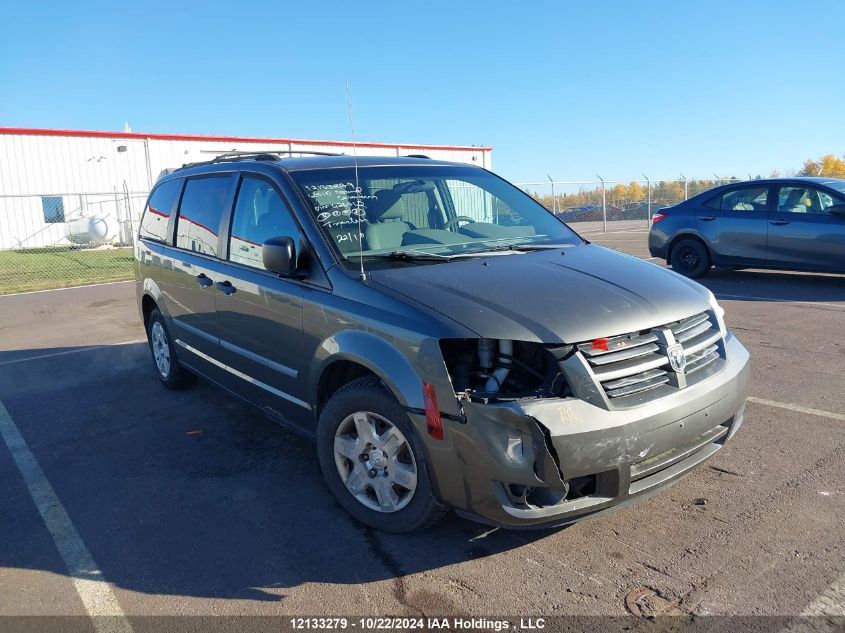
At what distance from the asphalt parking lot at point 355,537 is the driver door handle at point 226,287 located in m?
1.08

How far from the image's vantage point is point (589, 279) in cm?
351

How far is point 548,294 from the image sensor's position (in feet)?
10.7

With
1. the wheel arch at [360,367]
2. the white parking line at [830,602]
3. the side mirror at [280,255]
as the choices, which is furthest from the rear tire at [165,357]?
the white parking line at [830,602]

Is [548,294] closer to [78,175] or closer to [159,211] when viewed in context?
[159,211]

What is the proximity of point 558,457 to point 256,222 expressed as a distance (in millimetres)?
2575

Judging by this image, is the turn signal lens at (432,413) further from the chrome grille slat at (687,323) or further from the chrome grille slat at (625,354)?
the chrome grille slat at (687,323)

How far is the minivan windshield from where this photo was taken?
3.95 metres

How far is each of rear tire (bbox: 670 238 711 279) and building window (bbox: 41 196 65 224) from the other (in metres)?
24.2

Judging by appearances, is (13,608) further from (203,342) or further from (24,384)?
(24,384)

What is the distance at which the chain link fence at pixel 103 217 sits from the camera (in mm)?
23984

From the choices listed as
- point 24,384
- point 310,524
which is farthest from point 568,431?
point 24,384

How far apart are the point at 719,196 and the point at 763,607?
9.79m

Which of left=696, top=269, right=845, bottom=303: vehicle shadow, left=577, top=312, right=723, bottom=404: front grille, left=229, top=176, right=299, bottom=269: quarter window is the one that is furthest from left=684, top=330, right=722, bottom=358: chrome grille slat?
left=696, top=269, right=845, bottom=303: vehicle shadow

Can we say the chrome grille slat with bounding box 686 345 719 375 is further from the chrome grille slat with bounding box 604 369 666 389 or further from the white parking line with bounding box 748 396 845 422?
the white parking line with bounding box 748 396 845 422
